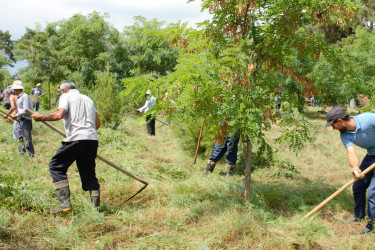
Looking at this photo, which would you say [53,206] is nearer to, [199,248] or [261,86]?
[199,248]

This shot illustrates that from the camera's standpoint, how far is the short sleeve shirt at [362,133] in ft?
12.1

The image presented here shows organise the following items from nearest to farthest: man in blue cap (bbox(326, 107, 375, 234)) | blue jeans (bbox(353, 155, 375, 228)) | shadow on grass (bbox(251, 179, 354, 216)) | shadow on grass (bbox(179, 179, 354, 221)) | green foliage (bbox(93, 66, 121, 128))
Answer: man in blue cap (bbox(326, 107, 375, 234))
blue jeans (bbox(353, 155, 375, 228))
shadow on grass (bbox(179, 179, 354, 221))
shadow on grass (bbox(251, 179, 354, 216))
green foliage (bbox(93, 66, 121, 128))

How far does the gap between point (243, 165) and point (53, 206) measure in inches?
167

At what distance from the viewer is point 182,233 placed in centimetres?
360

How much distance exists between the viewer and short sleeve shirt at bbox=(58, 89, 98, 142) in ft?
12.6

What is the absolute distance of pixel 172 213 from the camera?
401 centimetres

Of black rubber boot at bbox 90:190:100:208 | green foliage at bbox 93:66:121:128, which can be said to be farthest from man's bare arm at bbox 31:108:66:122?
green foliage at bbox 93:66:121:128

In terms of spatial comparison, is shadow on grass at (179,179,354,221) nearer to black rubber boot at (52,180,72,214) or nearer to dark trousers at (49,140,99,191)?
dark trousers at (49,140,99,191)

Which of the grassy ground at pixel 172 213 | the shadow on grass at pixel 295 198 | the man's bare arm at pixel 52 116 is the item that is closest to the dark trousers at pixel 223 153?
the grassy ground at pixel 172 213

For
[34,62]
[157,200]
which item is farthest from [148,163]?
[34,62]

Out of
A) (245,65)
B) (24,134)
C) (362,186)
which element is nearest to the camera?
(245,65)

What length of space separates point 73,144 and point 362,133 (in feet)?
11.9

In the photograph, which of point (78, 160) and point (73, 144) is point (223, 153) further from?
point (73, 144)

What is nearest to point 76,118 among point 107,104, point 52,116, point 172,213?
point 52,116
